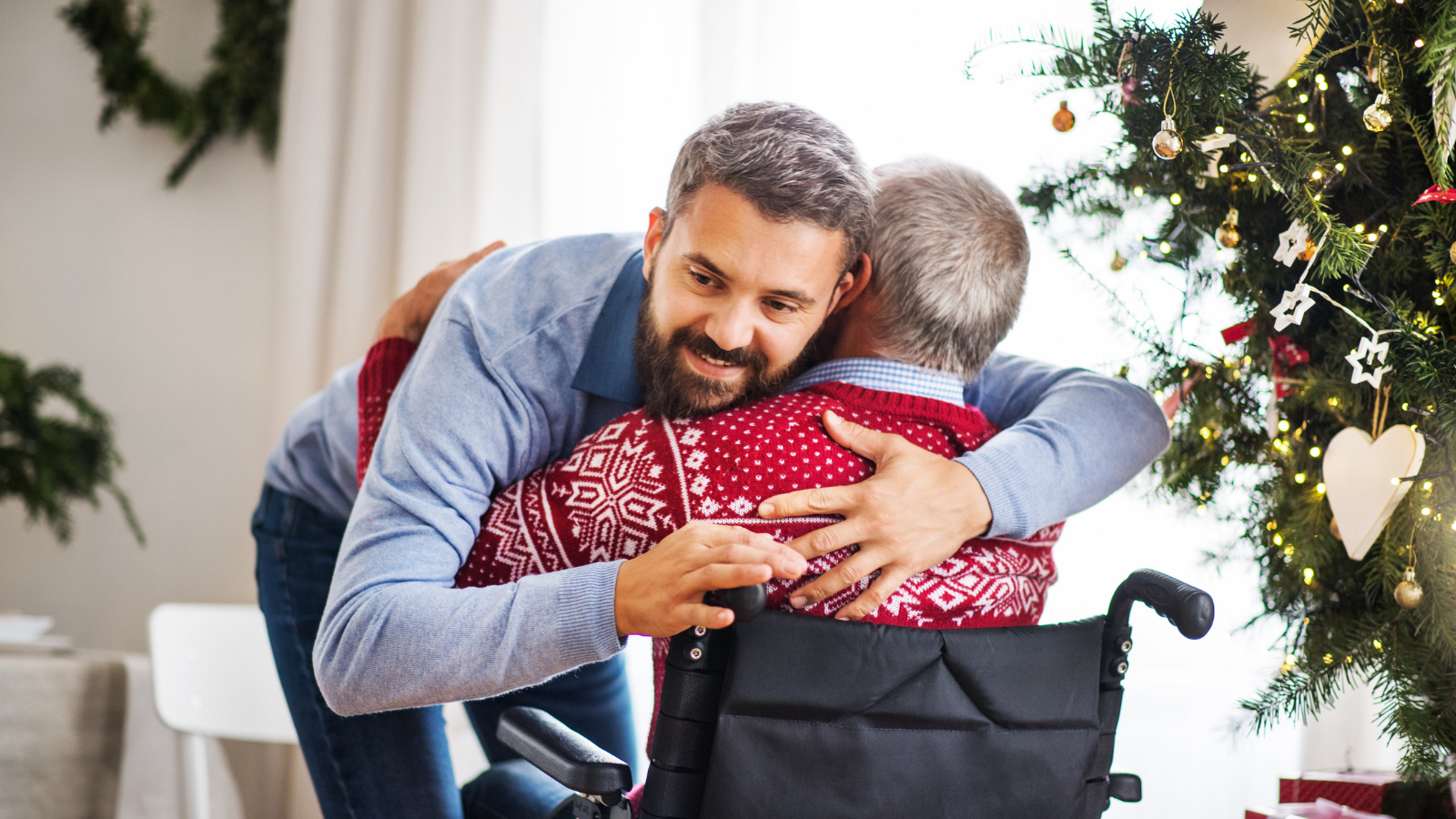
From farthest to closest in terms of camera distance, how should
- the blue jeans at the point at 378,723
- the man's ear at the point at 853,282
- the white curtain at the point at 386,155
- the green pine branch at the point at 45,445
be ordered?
the white curtain at the point at 386,155
the green pine branch at the point at 45,445
the blue jeans at the point at 378,723
the man's ear at the point at 853,282

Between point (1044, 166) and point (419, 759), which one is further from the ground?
point (1044, 166)

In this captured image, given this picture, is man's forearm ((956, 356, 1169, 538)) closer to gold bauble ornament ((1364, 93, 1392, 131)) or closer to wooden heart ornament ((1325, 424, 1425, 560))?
wooden heart ornament ((1325, 424, 1425, 560))

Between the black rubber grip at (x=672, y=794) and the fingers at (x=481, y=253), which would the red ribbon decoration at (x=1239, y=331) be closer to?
the black rubber grip at (x=672, y=794)

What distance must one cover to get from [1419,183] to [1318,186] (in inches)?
4.2

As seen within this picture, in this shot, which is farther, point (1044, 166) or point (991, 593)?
point (1044, 166)

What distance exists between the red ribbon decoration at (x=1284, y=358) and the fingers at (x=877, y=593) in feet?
1.74

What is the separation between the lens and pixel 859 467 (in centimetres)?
97

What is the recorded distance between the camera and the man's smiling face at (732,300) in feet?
3.33

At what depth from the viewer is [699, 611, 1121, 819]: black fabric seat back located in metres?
0.82

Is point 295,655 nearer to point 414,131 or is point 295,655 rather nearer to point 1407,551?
point 1407,551

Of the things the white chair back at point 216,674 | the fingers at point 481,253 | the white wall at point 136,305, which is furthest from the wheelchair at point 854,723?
the white wall at point 136,305

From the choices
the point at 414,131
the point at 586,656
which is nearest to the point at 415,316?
the point at 586,656

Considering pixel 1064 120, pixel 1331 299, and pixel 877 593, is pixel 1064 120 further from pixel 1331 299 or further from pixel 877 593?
pixel 877 593

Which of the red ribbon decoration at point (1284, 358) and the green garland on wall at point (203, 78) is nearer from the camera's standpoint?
the red ribbon decoration at point (1284, 358)
